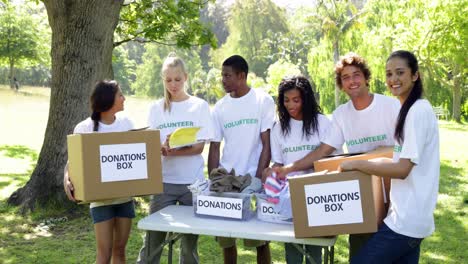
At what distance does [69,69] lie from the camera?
220 inches

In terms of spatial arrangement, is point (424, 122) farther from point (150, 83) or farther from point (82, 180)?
point (150, 83)

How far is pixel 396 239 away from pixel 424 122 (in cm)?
53

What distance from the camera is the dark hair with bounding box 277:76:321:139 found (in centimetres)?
299

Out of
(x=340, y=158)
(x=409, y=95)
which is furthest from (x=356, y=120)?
(x=409, y=95)

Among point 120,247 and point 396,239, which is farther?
point 120,247

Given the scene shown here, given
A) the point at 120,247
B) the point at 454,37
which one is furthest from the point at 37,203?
the point at 454,37

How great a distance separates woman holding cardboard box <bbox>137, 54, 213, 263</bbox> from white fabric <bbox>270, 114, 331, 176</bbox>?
47cm

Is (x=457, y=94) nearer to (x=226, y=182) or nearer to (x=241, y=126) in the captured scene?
(x=241, y=126)

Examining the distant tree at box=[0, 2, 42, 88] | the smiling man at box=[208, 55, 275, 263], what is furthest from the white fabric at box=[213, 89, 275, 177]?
the distant tree at box=[0, 2, 42, 88]

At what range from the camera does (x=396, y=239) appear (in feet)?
7.34

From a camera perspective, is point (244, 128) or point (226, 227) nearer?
point (226, 227)

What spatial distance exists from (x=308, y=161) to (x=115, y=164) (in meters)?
1.10

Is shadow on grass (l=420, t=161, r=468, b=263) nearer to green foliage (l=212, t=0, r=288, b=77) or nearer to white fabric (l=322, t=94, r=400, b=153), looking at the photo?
white fabric (l=322, t=94, r=400, b=153)

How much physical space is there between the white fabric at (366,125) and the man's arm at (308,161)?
0.12 feet
